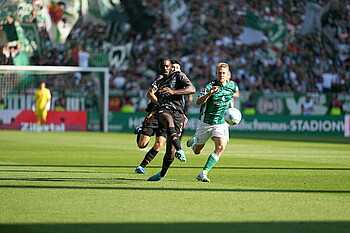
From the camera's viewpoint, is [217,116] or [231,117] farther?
[217,116]

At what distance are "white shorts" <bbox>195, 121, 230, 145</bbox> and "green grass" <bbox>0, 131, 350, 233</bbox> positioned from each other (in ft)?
2.49

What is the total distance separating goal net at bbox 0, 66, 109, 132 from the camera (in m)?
36.8

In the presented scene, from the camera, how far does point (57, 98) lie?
124 feet

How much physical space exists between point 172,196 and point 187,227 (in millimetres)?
2763

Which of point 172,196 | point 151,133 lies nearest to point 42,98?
point 151,133

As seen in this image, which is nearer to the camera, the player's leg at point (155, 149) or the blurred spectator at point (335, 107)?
the player's leg at point (155, 149)

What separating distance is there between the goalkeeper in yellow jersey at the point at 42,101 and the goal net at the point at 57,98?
1.26 m

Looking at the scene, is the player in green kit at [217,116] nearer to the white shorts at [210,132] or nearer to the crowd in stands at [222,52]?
the white shorts at [210,132]

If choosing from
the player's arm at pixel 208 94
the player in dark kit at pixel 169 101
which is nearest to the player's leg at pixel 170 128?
the player in dark kit at pixel 169 101

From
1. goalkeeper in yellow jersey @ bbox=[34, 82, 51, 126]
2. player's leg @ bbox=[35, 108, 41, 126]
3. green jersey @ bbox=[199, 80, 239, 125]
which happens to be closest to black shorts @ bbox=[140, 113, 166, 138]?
green jersey @ bbox=[199, 80, 239, 125]

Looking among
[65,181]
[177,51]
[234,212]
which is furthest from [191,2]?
[234,212]

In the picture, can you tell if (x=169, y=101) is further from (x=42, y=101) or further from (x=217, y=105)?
(x=42, y=101)

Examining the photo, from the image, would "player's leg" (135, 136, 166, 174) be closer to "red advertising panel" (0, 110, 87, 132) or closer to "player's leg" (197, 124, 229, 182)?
"player's leg" (197, 124, 229, 182)

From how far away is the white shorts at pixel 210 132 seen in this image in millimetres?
13117
